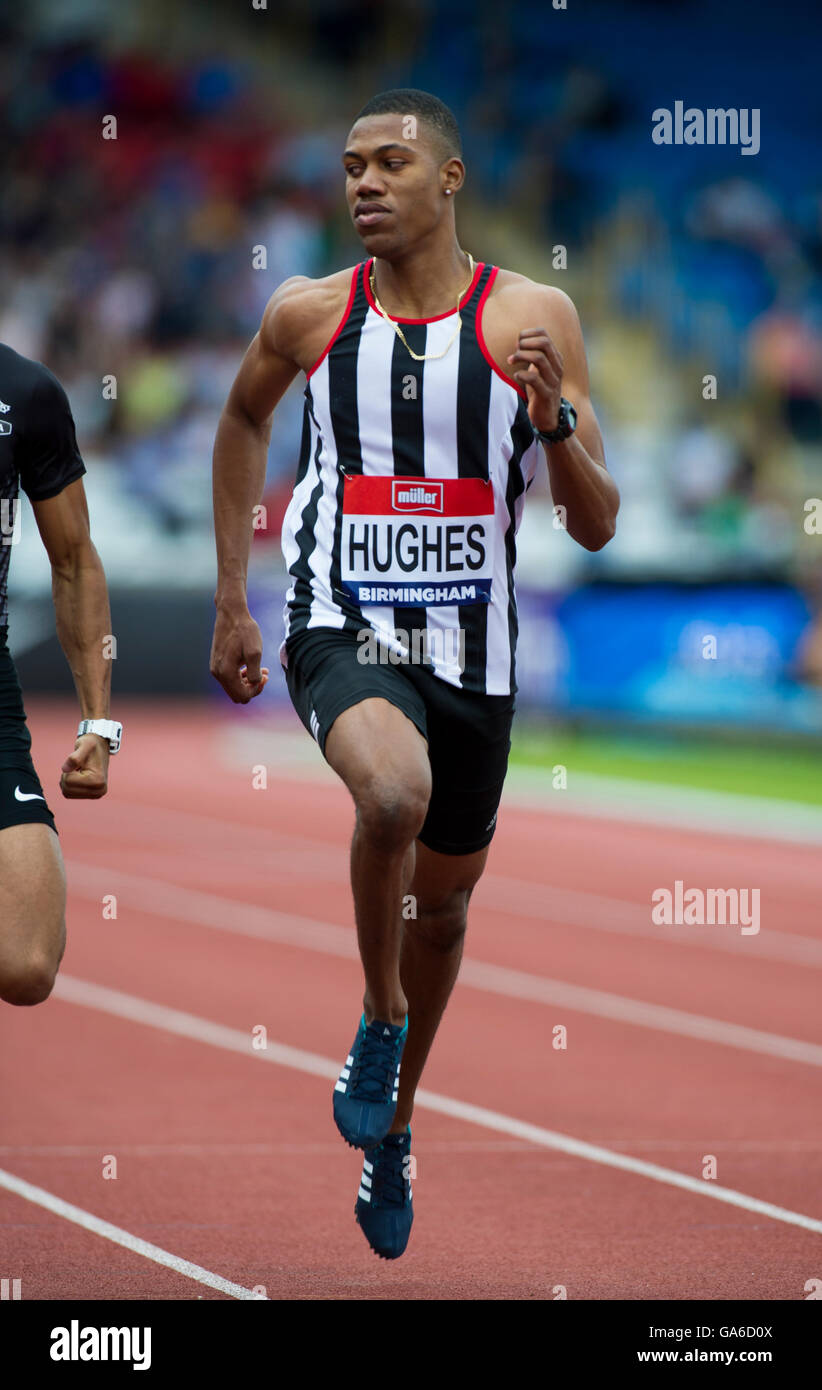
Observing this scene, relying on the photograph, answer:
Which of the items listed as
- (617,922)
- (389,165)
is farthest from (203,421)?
(389,165)

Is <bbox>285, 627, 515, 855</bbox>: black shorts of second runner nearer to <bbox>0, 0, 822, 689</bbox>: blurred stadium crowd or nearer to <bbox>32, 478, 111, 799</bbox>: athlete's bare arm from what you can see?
<bbox>32, 478, 111, 799</bbox>: athlete's bare arm

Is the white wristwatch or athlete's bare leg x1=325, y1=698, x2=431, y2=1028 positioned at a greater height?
the white wristwatch

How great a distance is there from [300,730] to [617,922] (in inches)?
391

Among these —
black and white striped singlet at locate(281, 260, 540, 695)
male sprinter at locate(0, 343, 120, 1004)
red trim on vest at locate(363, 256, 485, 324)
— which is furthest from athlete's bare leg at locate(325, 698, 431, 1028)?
red trim on vest at locate(363, 256, 485, 324)

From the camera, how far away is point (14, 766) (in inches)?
185

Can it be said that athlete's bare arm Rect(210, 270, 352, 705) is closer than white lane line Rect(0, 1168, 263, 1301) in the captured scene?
No

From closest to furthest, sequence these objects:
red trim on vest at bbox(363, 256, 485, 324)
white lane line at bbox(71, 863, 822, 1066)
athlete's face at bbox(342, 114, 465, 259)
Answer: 1. athlete's face at bbox(342, 114, 465, 259)
2. red trim on vest at bbox(363, 256, 485, 324)
3. white lane line at bbox(71, 863, 822, 1066)

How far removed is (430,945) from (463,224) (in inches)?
808

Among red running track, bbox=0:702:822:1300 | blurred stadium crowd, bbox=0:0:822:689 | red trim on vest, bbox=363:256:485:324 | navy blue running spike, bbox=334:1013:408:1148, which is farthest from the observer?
blurred stadium crowd, bbox=0:0:822:689

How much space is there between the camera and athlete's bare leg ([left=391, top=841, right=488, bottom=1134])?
531cm

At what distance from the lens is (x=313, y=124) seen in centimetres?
2606

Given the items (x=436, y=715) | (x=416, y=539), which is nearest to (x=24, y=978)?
(x=436, y=715)

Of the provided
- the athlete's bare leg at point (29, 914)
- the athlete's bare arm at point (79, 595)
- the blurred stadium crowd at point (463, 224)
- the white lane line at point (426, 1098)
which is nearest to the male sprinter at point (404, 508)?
the athlete's bare arm at point (79, 595)

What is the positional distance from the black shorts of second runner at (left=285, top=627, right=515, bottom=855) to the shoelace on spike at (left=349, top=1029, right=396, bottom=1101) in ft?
2.19
